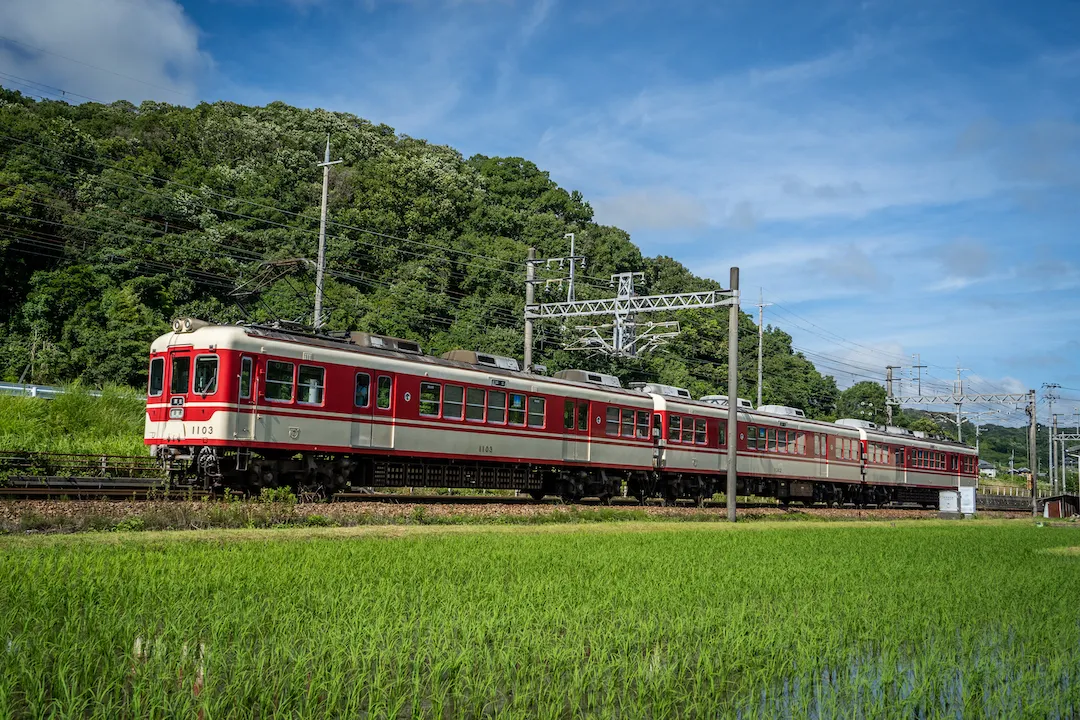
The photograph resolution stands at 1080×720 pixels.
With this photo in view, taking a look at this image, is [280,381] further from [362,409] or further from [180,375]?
[362,409]

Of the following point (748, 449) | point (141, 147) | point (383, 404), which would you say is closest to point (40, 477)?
point (383, 404)

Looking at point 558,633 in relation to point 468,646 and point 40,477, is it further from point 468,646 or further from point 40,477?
point 40,477

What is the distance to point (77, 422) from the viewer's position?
2772 cm

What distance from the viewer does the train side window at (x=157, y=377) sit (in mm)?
19491

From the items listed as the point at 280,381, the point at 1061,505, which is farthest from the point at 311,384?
the point at 1061,505

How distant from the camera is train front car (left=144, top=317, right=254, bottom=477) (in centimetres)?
1809

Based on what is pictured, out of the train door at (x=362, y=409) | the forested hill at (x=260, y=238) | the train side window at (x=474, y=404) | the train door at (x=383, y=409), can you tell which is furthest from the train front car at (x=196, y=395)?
the forested hill at (x=260, y=238)

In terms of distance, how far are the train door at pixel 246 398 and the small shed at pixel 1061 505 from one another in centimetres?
3789

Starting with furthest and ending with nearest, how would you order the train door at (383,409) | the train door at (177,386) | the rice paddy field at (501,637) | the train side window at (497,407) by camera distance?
1. the train side window at (497,407)
2. the train door at (383,409)
3. the train door at (177,386)
4. the rice paddy field at (501,637)

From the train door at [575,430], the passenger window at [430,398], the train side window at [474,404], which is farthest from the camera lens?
the train door at [575,430]

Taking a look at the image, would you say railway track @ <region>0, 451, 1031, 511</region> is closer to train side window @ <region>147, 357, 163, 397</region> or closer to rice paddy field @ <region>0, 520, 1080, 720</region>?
train side window @ <region>147, 357, 163, 397</region>

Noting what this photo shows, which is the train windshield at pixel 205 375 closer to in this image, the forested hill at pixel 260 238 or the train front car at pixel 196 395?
the train front car at pixel 196 395

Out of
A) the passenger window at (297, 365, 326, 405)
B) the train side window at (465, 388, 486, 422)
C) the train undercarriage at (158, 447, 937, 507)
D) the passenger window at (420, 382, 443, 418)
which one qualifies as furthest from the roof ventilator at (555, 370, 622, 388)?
the passenger window at (297, 365, 326, 405)

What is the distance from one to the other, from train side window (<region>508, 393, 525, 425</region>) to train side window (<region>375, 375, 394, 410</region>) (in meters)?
4.05
